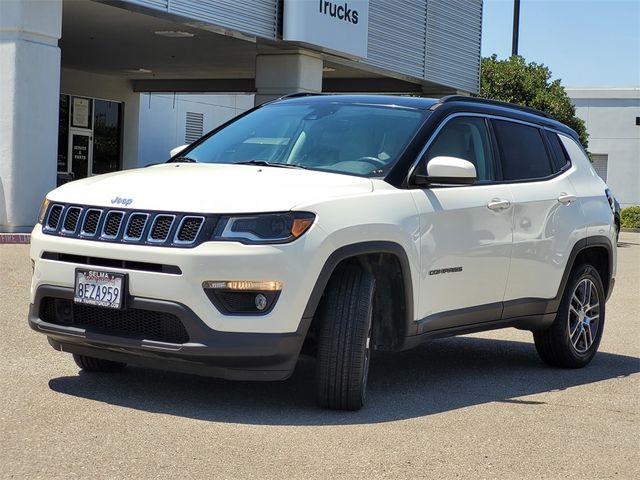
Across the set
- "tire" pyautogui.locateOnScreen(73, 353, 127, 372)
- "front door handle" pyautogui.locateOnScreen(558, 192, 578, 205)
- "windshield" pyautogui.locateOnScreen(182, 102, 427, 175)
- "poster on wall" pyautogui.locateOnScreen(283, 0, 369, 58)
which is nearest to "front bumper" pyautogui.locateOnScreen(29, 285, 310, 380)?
"tire" pyautogui.locateOnScreen(73, 353, 127, 372)

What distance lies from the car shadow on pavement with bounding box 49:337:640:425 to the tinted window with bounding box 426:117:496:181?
1.41 m

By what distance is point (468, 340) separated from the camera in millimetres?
9680

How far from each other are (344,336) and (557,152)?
3.22 metres

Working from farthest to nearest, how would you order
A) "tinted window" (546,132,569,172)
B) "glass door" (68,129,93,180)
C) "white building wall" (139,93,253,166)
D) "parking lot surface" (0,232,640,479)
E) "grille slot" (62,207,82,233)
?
1. "white building wall" (139,93,253,166)
2. "glass door" (68,129,93,180)
3. "tinted window" (546,132,569,172)
4. "grille slot" (62,207,82,233)
5. "parking lot surface" (0,232,640,479)

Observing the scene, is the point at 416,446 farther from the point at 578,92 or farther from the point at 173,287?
the point at 578,92

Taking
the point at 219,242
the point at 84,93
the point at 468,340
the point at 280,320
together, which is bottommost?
the point at 468,340

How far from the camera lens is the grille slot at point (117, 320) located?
223 inches

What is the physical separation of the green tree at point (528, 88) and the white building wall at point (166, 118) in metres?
11.3

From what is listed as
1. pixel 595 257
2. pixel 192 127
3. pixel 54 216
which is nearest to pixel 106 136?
pixel 192 127

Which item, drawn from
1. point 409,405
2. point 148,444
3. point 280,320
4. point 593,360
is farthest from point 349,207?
point 593,360

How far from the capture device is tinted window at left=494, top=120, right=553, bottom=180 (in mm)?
7660

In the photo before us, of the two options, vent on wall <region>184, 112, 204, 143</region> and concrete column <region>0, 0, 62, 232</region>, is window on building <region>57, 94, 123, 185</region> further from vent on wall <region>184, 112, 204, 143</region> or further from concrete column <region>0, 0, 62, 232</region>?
concrete column <region>0, 0, 62, 232</region>

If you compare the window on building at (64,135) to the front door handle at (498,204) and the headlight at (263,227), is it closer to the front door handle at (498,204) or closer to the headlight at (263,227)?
the front door handle at (498,204)

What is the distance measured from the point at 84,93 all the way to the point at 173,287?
29068mm
